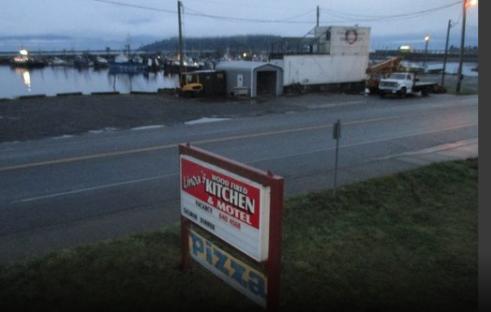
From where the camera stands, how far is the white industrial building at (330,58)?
119 feet

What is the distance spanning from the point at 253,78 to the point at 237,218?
28.7m

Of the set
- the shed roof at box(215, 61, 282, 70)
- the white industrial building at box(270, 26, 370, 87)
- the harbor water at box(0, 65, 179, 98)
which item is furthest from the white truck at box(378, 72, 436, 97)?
the harbor water at box(0, 65, 179, 98)

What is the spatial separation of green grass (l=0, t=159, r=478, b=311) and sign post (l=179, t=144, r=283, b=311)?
0.56 m

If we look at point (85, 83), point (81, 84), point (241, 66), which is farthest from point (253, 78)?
point (85, 83)

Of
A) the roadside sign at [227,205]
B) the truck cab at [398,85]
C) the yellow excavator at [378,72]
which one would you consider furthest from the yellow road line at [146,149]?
the yellow excavator at [378,72]

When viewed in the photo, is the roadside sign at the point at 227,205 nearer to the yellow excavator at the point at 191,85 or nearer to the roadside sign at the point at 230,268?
the roadside sign at the point at 230,268

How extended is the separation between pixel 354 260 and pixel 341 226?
132 centimetres

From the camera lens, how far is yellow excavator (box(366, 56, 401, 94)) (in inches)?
1533

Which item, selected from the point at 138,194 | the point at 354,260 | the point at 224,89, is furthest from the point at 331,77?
the point at 354,260

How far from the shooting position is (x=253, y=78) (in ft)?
107

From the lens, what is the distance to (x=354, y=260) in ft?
20.6

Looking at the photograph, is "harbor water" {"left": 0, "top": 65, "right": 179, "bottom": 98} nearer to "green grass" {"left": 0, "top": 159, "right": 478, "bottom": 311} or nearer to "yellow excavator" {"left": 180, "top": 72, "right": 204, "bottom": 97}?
"yellow excavator" {"left": 180, "top": 72, "right": 204, "bottom": 97}

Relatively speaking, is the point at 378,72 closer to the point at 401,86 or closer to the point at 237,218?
the point at 401,86

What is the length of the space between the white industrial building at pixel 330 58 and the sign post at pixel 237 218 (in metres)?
31.1
